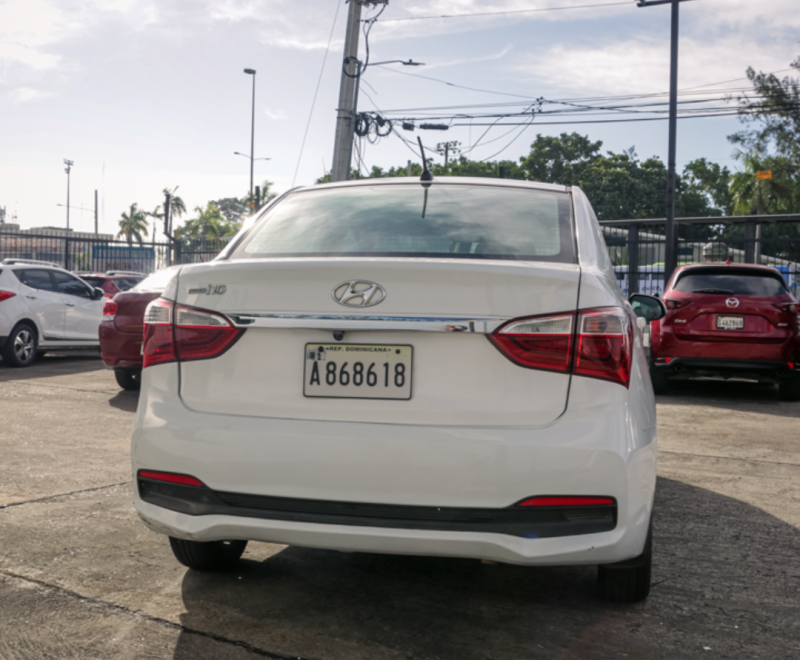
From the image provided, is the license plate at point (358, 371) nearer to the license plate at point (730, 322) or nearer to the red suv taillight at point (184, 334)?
the red suv taillight at point (184, 334)

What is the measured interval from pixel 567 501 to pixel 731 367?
25.1 feet

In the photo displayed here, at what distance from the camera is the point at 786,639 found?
2.99 m

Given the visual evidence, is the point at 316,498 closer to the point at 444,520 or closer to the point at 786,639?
the point at 444,520

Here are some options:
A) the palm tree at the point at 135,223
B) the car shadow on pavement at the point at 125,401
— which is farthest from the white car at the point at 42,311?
the palm tree at the point at 135,223

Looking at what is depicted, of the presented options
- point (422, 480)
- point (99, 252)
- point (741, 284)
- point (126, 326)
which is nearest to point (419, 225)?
point (422, 480)

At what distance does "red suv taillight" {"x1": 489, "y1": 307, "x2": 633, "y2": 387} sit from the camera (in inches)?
104

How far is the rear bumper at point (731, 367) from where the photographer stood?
956 cm

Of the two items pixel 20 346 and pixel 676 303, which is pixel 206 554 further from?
pixel 20 346

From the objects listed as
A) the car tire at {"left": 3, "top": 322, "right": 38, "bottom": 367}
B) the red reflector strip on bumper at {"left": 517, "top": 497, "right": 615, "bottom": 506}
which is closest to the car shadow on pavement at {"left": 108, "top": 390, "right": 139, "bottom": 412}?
the car tire at {"left": 3, "top": 322, "right": 38, "bottom": 367}

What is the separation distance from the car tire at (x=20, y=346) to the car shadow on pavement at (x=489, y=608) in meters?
9.57

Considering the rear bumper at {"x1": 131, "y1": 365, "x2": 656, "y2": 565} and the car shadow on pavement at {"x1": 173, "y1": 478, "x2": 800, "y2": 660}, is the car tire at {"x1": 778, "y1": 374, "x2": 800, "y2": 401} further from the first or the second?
the rear bumper at {"x1": 131, "y1": 365, "x2": 656, "y2": 565}

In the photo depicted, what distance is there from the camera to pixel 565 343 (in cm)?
266

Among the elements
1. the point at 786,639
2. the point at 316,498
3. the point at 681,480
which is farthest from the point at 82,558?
the point at 681,480

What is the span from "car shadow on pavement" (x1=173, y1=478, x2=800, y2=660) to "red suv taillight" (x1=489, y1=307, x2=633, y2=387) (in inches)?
38.0
